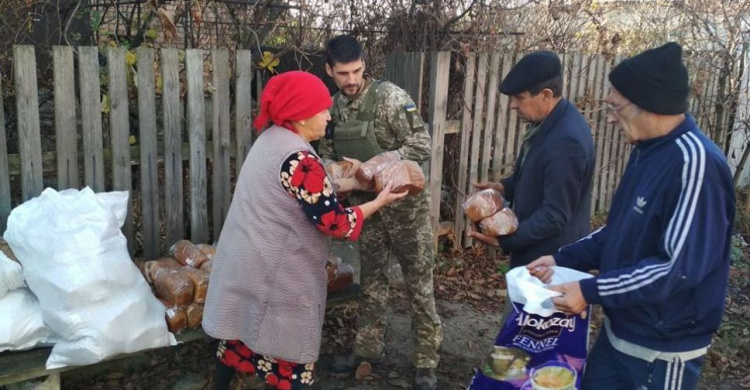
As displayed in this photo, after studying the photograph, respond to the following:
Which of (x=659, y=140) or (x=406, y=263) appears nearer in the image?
(x=659, y=140)

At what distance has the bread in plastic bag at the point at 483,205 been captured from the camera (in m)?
3.02

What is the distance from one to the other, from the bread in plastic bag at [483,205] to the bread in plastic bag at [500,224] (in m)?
0.04

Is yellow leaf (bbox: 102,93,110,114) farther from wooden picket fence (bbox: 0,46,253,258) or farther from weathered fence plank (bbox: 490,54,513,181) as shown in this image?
weathered fence plank (bbox: 490,54,513,181)

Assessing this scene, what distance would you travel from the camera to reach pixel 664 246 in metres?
1.97

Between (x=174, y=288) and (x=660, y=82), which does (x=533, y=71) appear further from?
(x=174, y=288)

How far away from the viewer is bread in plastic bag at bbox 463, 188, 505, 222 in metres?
3.02

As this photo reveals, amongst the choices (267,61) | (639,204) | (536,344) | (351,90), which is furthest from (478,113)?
(639,204)

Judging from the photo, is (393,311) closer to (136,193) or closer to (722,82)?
(136,193)

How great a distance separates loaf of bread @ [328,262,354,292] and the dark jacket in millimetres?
1338

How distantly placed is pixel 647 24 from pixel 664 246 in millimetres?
8260

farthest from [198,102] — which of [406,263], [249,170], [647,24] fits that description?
[647,24]

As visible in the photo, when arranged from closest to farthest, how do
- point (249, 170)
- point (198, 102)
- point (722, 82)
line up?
point (249, 170)
point (198, 102)
point (722, 82)

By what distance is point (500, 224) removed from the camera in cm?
291

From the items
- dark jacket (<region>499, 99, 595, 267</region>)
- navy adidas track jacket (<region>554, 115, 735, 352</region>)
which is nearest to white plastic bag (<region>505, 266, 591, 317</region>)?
navy adidas track jacket (<region>554, 115, 735, 352</region>)
